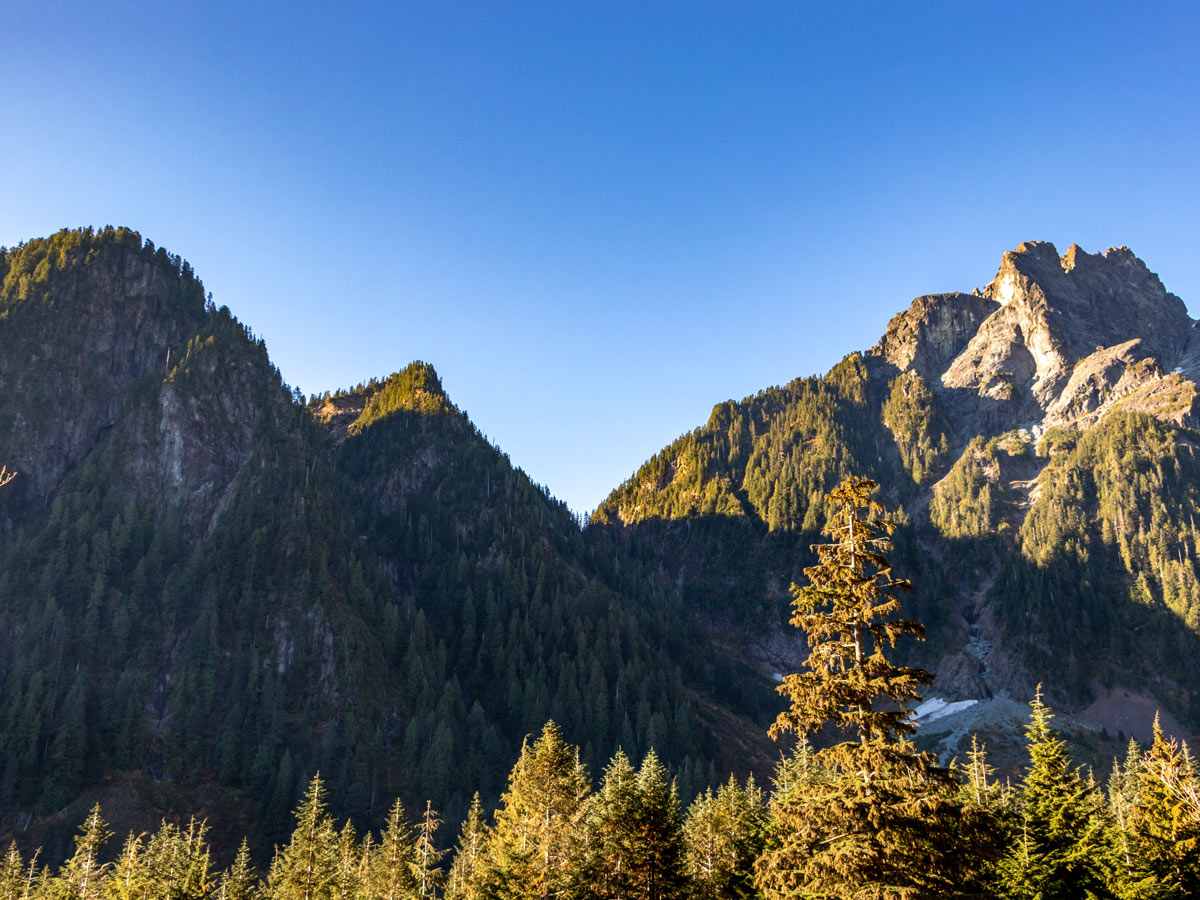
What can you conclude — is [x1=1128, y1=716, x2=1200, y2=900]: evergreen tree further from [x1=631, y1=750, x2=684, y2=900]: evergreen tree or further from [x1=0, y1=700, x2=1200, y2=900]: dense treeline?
[x1=631, y1=750, x2=684, y2=900]: evergreen tree

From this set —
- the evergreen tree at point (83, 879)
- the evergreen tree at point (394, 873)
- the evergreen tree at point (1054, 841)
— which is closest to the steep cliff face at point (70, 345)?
A: the evergreen tree at point (83, 879)

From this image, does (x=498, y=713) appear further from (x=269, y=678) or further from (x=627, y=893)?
(x=627, y=893)

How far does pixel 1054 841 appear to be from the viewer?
36.8 metres

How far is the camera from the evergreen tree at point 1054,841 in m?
36.2

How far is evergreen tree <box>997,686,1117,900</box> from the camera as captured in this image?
36219 mm

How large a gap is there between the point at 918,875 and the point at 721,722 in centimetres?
15442

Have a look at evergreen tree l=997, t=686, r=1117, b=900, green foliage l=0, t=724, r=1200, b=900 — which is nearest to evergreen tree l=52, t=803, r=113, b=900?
green foliage l=0, t=724, r=1200, b=900

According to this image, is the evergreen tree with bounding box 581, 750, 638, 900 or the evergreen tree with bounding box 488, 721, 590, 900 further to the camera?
the evergreen tree with bounding box 488, 721, 590, 900

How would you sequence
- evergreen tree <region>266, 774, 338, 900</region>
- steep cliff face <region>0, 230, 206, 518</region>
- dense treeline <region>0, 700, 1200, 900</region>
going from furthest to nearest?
steep cliff face <region>0, 230, 206, 518</region> < evergreen tree <region>266, 774, 338, 900</region> < dense treeline <region>0, 700, 1200, 900</region>

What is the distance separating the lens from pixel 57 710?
119 m

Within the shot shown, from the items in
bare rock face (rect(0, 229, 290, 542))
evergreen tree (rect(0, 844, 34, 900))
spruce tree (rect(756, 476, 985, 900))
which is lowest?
evergreen tree (rect(0, 844, 34, 900))

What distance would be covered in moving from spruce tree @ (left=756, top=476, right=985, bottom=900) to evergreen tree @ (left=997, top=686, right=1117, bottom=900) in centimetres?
1846

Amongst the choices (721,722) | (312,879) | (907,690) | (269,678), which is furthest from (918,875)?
(721,722)

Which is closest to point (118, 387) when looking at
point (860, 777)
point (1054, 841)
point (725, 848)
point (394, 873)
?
point (394, 873)
